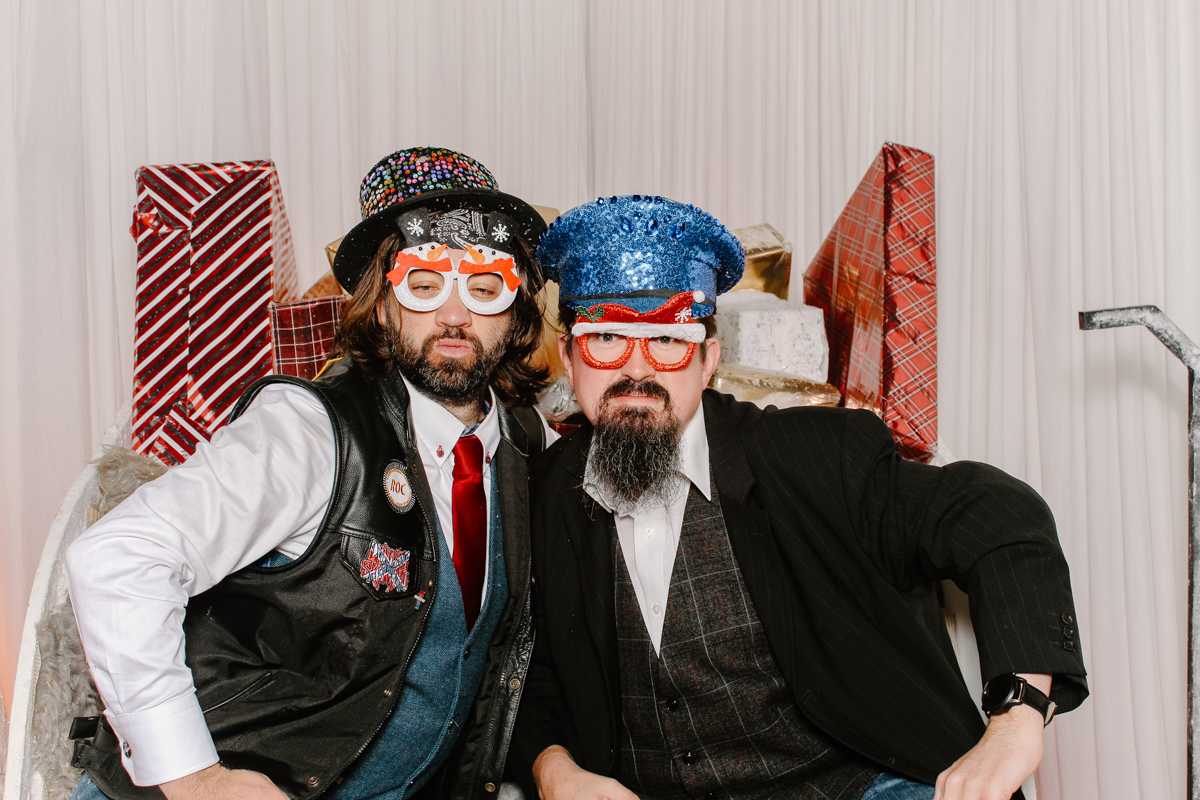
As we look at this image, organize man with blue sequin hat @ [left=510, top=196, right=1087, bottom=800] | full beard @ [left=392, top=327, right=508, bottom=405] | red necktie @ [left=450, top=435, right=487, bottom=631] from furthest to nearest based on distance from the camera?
full beard @ [left=392, top=327, right=508, bottom=405] → red necktie @ [left=450, top=435, right=487, bottom=631] → man with blue sequin hat @ [left=510, top=196, right=1087, bottom=800]

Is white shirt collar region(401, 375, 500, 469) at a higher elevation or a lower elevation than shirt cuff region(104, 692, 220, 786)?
higher

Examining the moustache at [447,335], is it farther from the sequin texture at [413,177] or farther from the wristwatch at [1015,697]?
the wristwatch at [1015,697]

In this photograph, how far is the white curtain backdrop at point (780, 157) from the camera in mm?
2201

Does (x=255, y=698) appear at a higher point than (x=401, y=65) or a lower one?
lower

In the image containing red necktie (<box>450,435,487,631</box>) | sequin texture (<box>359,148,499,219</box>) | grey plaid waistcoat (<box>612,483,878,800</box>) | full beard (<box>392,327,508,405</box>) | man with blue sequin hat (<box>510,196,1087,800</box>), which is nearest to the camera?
man with blue sequin hat (<box>510,196,1087,800</box>)

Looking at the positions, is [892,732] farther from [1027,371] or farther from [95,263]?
[95,263]

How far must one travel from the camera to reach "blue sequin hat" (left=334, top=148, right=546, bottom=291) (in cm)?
197

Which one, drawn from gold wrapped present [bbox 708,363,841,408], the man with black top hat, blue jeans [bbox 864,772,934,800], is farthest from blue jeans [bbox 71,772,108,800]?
gold wrapped present [bbox 708,363,841,408]

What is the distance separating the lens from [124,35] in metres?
2.83

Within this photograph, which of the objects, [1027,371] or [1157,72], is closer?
[1157,72]

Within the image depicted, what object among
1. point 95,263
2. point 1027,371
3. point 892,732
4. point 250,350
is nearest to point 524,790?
point 892,732

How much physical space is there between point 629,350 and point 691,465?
0.89ft

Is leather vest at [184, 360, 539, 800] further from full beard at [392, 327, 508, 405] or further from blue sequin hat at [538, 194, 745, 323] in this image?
blue sequin hat at [538, 194, 745, 323]

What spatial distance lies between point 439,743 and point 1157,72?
2.29 meters
